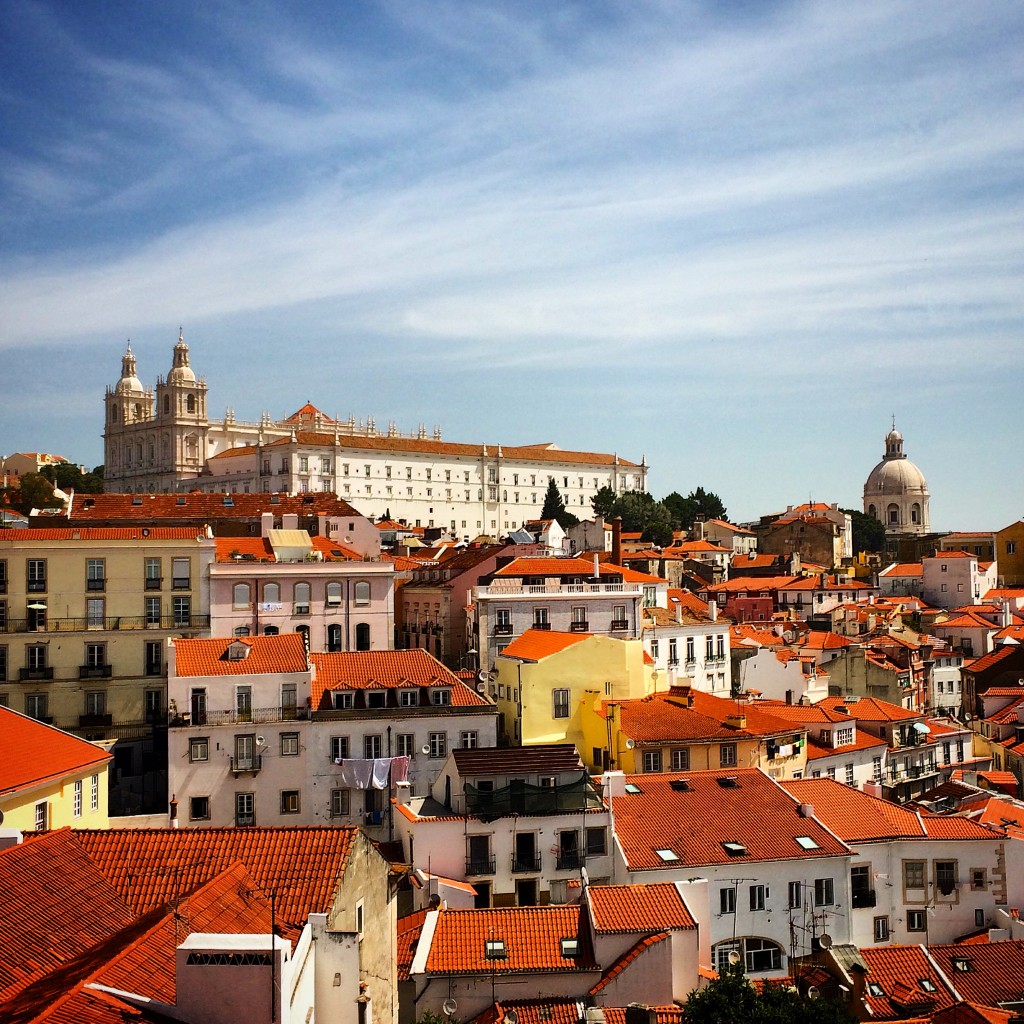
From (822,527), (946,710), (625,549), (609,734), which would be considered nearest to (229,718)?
(609,734)

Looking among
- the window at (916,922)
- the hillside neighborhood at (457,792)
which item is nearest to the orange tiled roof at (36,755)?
the hillside neighborhood at (457,792)

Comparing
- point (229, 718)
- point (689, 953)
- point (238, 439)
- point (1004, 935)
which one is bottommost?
point (1004, 935)

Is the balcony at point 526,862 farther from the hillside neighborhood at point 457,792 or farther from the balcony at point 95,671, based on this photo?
the balcony at point 95,671

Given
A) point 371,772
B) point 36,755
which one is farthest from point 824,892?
point 36,755

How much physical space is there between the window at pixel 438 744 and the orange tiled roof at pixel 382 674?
987 mm

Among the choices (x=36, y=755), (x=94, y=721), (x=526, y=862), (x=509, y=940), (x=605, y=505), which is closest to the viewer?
(x=509, y=940)

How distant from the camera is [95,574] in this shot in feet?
134

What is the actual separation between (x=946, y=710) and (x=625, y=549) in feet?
135

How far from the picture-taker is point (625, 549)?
10062 centimetres

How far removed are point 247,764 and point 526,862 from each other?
9095mm

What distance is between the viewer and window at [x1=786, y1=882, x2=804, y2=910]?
29.0 metres

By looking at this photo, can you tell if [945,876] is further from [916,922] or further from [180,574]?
[180,574]

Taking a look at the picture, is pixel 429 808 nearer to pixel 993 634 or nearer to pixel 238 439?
pixel 993 634

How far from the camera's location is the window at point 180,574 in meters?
42.1
